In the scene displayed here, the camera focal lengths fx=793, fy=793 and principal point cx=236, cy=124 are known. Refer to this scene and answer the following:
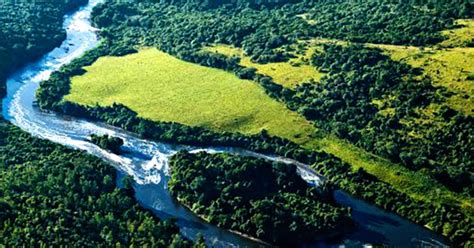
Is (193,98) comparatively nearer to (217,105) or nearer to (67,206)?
(217,105)

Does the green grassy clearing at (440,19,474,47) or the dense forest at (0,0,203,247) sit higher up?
the green grassy clearing at (440,19,474,47)

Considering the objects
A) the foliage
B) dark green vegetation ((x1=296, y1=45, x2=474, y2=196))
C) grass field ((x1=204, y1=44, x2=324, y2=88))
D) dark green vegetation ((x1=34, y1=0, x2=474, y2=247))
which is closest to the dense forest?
dark green vegetation ((x1=34, y1=0, x2=474, y2=247))

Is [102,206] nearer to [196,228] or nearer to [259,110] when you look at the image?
[196,228]

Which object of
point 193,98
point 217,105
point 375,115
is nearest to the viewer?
point 375,115

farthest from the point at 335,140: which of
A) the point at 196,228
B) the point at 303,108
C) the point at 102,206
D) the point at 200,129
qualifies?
the point at 102,206

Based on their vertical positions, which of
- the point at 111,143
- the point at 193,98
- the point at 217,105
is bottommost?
the point at 111,143

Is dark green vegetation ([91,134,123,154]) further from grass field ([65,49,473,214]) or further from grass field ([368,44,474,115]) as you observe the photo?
grass field ([368,44,474,115])

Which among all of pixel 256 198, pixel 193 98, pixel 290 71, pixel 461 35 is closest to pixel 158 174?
pixel 256 198
